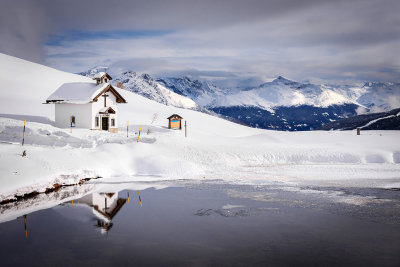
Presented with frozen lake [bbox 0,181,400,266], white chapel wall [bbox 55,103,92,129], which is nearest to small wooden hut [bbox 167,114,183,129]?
white chapel wall [bbox 55,103,92,129]

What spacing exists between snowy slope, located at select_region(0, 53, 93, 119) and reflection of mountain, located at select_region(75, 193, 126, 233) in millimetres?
46029

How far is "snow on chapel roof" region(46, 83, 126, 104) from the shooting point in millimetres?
46375

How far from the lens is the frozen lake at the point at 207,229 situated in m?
11.2

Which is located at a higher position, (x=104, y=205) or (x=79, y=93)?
(x=79, y=93)

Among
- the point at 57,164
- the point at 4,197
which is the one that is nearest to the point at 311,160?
the point at 57,164

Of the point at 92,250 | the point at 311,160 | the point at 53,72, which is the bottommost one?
the point at 92,250

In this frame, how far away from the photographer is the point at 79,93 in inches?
1887

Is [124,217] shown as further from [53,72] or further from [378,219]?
[53,72]

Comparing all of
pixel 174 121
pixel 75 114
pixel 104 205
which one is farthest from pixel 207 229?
pixel 174 121

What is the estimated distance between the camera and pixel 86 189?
21.2m

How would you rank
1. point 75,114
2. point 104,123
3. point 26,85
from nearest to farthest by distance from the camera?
point 75,114 → point 104,123 → point 26,85

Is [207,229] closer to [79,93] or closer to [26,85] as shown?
[79,93]

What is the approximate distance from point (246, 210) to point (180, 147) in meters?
17.6

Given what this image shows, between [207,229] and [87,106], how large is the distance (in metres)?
35.8
